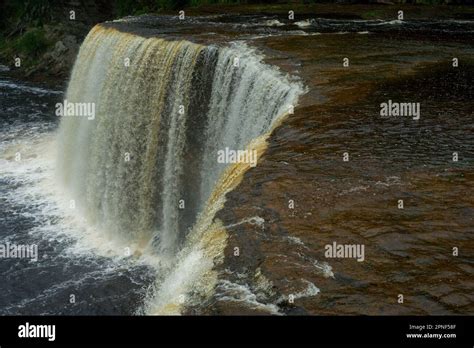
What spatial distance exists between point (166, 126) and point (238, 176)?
700 cm

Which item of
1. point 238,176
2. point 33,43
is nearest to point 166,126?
point 238,176

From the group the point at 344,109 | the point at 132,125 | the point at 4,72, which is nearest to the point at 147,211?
the point at 132,125

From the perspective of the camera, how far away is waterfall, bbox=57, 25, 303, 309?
12.6 meters

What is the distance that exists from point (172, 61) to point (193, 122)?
6.28 feet

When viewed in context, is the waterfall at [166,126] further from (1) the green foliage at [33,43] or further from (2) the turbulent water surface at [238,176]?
(1) the green foliage at [33,43]

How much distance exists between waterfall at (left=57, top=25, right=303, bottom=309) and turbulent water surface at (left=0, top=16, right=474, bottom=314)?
5cm

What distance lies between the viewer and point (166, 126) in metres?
14.6

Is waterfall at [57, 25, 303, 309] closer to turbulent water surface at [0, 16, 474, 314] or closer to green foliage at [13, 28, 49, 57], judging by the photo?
turbulent water surface at [0, 16, 474, 314]
